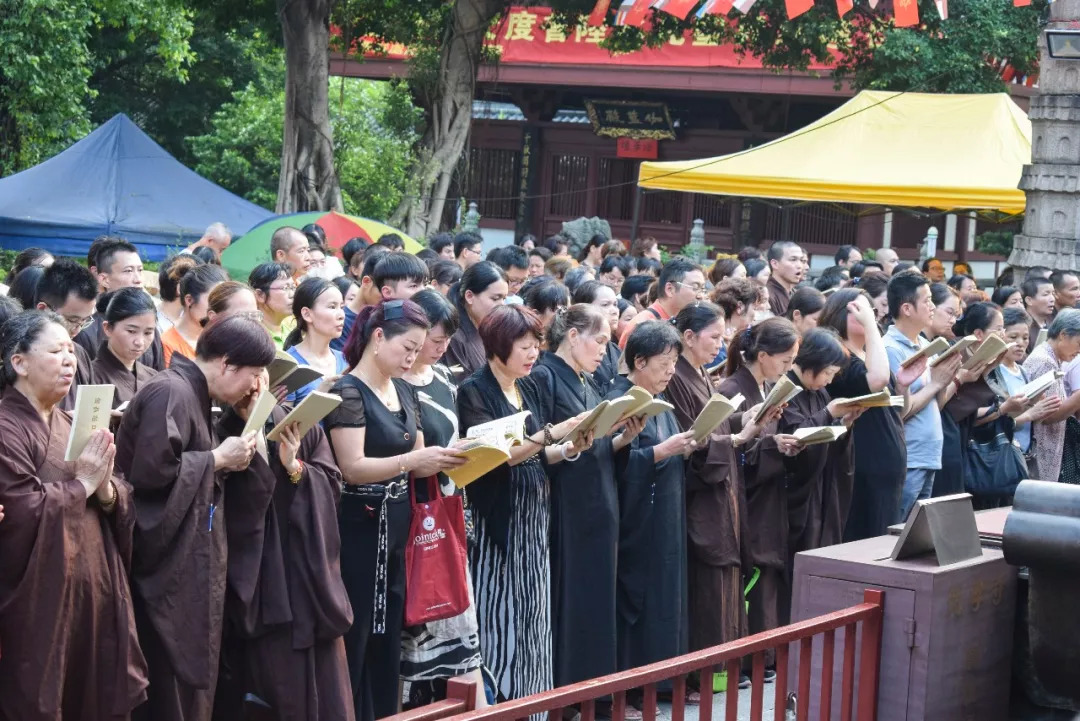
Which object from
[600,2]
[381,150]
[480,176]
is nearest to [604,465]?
[600,2]

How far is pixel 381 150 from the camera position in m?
20.0

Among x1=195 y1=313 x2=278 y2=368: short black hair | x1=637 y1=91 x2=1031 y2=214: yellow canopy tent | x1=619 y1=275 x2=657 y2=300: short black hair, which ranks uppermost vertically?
x1=637 y1=91 x2=1031 y2=214: yellow canopy tent

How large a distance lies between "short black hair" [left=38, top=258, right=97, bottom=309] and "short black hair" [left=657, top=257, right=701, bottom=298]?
3106mm

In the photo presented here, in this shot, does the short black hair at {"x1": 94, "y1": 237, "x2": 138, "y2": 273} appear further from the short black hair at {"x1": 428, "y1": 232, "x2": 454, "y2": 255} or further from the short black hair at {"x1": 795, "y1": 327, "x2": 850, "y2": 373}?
the short black hair at {"x1": 428, "y1": 232, "x2": 454, "y2": 255}

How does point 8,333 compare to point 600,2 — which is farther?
point 600,2

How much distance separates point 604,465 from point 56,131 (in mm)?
13492

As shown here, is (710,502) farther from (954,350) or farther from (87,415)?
(87,415)

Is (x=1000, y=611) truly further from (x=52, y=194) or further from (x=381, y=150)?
(x=381, y=150)

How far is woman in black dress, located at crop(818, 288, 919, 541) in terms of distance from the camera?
6465 millimetres

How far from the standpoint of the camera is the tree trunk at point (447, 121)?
50.5 ft

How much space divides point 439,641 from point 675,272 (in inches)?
125

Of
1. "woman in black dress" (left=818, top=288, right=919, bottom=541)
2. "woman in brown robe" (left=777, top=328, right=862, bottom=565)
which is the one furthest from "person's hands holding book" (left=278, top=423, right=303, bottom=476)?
"woman in black dress" (left=818, top=288, right=919, bottom=541)

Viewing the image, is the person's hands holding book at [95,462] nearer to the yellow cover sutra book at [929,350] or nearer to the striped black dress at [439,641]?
the striped black dress at [439,641]

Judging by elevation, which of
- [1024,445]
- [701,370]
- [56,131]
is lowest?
[1024,445]
